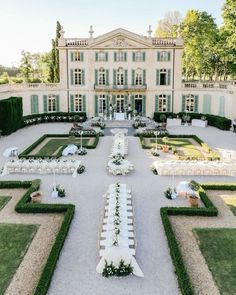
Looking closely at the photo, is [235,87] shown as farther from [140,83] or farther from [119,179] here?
[119,179]

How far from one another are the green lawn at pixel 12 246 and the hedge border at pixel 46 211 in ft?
3.79

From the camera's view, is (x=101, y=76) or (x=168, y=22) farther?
(x=168, y=22)

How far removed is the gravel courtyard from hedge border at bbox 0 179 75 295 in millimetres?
276

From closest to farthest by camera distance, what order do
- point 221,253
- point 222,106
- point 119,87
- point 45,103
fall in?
point 221,253 < point 222,106 < point 119,87 < point 45,103

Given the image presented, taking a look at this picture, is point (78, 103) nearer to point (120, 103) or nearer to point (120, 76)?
point (120, 103)

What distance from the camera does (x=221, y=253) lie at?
1217 centimetres

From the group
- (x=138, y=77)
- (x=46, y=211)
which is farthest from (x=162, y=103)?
(x=46, y=211)

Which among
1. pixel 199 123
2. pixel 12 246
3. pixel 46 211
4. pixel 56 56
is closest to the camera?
pixel 12 246

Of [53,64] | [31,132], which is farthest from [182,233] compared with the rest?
[53,64]

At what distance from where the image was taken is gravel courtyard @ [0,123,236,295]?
1032 cm

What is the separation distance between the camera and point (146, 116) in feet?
131

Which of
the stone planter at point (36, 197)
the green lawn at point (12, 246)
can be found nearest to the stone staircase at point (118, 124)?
the stone planter at point (36, 197)

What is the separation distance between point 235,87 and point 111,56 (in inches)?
538

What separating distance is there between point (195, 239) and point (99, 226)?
3769 millimetres
